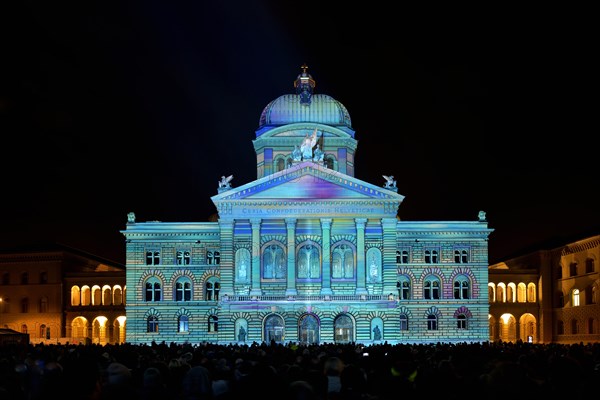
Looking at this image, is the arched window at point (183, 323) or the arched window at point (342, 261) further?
the arched window at point (183, 323)

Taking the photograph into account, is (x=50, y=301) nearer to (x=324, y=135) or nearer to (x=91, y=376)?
(x=324, y=135)

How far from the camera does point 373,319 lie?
264 ft

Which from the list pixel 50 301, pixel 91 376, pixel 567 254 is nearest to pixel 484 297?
pixel 567 254

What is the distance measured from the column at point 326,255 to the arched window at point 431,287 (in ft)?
35.0

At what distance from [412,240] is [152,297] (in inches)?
944

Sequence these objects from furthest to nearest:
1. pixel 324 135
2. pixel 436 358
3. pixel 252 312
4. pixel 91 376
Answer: pixel 324 135
pixel 252 312
pixel 436 358
pixel 91 376

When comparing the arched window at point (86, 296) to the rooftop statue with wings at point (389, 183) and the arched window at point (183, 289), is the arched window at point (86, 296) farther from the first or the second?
the rooftop statue with wings at point (389, 183)

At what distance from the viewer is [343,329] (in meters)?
80.6

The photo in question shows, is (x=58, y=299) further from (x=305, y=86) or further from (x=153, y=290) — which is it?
(x=305, y=86)

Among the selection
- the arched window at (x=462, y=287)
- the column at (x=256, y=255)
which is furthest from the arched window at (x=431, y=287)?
the column at (x=256, y=255)

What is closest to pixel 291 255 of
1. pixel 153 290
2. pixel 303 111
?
pixel 153 290

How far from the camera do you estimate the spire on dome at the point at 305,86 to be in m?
93.6

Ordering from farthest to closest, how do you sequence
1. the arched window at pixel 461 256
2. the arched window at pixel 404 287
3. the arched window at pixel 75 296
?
the arched window at pixel 75 296 < the arched window at pixel 461 256 < the arched window at pixel 404 287

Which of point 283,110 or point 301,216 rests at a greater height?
point 283,110
